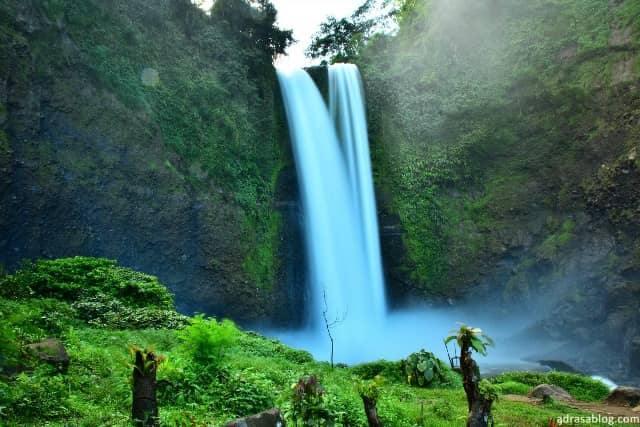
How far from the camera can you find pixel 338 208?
818 inches

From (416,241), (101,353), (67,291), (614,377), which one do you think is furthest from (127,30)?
(614,377)

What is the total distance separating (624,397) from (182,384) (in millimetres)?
9165

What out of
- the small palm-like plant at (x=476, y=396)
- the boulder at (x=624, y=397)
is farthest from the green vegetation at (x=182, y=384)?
the boulder at (x=624, y=397)

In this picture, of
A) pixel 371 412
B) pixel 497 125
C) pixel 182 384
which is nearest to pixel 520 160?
pixel 497 125

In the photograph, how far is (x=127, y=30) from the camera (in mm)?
16719

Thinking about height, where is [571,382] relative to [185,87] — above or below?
below

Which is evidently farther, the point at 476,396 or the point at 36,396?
the point at 476,396

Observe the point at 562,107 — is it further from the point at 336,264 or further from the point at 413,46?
the point at 336,264

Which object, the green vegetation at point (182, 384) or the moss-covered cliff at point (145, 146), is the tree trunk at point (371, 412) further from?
the moss-covered cliff at point (145, 146)

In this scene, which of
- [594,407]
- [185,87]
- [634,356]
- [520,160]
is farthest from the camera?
[520,160]

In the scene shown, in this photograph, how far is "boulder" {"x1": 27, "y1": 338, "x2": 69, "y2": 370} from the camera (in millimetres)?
5824

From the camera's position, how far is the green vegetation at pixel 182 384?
4.78 metres

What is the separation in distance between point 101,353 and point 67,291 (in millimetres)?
4603

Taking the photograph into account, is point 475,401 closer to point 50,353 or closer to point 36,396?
point 36,396
